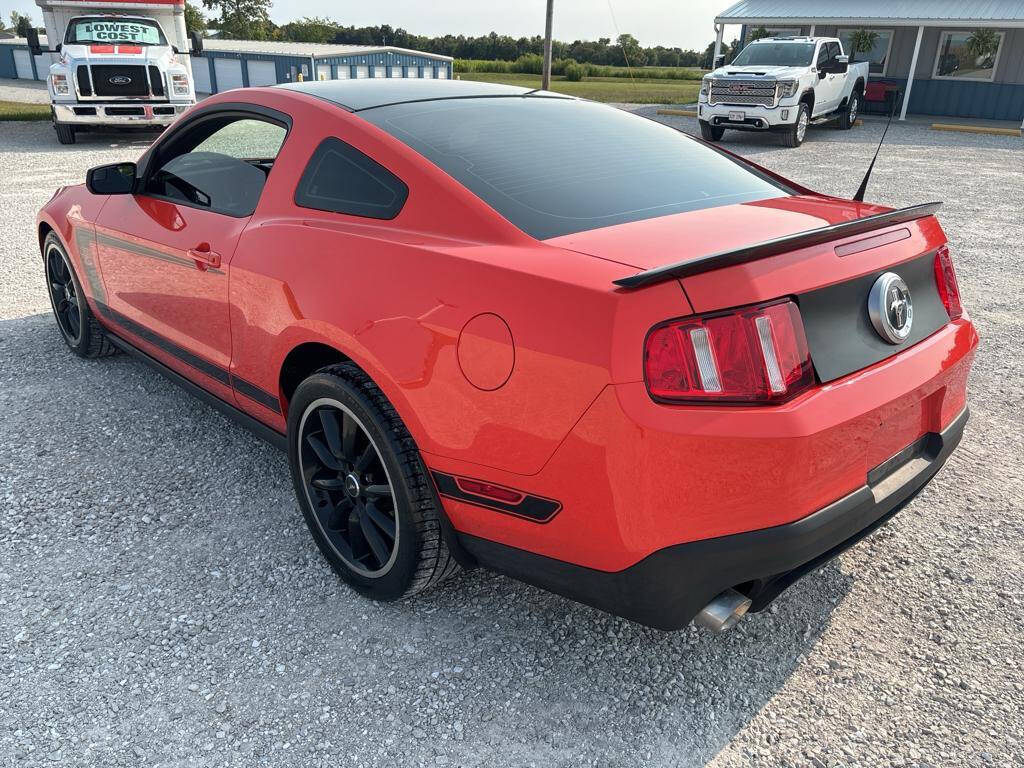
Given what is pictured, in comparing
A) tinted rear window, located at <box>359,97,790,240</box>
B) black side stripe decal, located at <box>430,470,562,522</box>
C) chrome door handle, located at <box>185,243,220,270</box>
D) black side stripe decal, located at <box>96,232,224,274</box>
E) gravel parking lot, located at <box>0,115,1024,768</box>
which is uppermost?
tinted rear window, located at <box>359,97,790,240</box>

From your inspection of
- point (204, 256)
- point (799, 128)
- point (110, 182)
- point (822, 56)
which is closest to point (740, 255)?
point (204, 256)

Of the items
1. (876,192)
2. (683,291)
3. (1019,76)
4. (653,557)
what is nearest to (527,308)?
(683,291)

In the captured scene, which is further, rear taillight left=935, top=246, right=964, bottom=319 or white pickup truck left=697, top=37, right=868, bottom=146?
white pickup truck left=697, top=37, right=868, bottom=146

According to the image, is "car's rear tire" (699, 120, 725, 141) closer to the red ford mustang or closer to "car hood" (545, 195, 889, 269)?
the red ford mustang

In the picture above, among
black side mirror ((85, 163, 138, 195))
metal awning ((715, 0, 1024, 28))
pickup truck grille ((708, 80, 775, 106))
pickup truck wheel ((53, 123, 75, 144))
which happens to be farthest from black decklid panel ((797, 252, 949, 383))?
metal awning ((715, 0, 1024, 28))

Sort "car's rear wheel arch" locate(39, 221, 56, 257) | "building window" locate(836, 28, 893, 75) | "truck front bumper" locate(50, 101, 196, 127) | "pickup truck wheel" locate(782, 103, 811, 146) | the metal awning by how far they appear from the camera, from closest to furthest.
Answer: "car's rear wheel arch" locate(39, 221, 56, 257) → "truck front bumper" locate(50, 101, 196, 127) → "pickup truck wheel" locate(782, 103, 811, 146) → the metal awning → "building window" locate(836, 28, 893, 75)

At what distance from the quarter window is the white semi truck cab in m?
12.1

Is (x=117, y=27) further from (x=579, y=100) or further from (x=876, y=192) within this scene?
(x=579, y=100)

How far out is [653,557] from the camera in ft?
6.21

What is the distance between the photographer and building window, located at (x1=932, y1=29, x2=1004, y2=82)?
22094 mm

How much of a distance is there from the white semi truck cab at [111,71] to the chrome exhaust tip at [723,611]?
14787 mm

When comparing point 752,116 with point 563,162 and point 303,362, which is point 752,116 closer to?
point 563,162

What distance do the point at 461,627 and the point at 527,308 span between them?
3.67ft

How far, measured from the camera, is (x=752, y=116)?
14812mm
